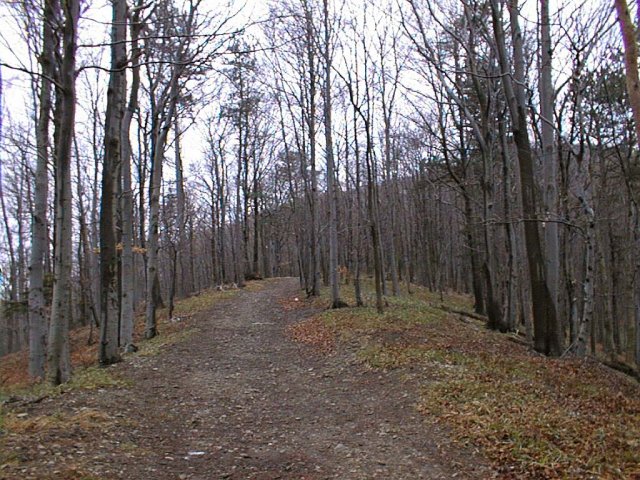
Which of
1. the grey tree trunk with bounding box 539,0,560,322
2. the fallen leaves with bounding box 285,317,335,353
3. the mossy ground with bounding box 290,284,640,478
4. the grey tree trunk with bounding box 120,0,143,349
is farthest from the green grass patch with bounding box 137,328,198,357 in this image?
the grey tree trunk with bounding box 539,0,560,322

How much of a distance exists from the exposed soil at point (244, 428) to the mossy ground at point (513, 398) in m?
0.35

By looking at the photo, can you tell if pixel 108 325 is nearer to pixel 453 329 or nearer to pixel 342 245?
pixel 453 329

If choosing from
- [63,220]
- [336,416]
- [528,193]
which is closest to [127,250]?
[63,220]

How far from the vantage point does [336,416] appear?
671cm

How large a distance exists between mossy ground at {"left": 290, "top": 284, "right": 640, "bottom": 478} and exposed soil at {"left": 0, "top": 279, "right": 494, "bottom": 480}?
353 millimetres

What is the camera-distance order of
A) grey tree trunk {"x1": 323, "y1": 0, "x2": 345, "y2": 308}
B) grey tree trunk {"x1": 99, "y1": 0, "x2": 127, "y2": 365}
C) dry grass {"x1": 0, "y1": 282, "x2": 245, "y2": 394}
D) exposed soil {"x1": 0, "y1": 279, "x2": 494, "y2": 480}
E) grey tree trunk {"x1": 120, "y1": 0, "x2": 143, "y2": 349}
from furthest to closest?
grey tree trunk {"x1": 323, "y1": 0, "x2": 345, "y2": 308} < dry grass {"x1": 0, "y1": 282, "x2": 245, "y2": 394} < grey tree trunk {"x1": 120, "y1": 0, "x2": 143, "y2": 349} < grey tree trunk {"x1": 99, "y1": 0, "x2": 127, "y2": 365} < exposed soil {"x1": 0, "y1": 279, "x2": 494, "y2": 480}

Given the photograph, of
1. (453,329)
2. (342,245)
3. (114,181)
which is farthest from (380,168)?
(114,181)

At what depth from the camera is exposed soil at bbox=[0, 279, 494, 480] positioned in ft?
15.5

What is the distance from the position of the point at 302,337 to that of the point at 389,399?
5.76 metres

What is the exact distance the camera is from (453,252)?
3897 cm

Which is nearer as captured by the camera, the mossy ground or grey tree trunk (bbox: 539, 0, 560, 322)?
the mossy ground

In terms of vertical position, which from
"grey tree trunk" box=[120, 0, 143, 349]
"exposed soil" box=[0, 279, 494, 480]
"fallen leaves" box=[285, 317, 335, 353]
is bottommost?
"exposed soil" box=[0, 279, 494, 480]

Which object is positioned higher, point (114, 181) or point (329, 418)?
point (114, 181)

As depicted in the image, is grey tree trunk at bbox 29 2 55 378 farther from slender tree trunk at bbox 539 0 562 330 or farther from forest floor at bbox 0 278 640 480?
slender tree trunk at bbox 539 0 562 330
